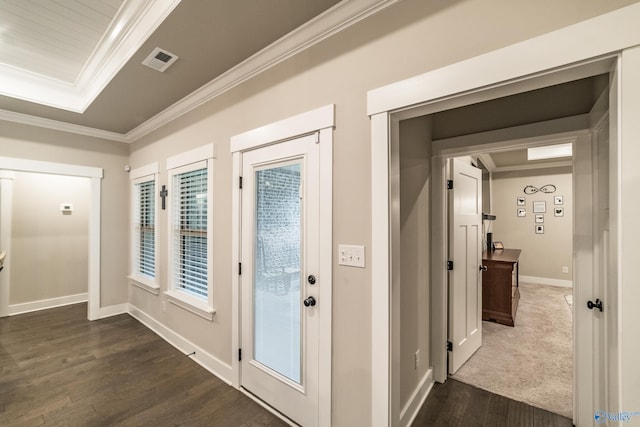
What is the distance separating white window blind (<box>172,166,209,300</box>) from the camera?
111 inches

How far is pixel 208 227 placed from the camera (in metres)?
2.65

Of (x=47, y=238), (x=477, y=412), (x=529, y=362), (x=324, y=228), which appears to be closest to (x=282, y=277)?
(x=324, y=228)

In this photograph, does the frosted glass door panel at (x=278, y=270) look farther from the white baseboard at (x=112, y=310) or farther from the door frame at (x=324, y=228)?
the white baseboard at (x=112, y=310)

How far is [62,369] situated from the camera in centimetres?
264

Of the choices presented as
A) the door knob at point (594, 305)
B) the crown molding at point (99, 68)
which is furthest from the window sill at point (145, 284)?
the door knob at point (594, 305)

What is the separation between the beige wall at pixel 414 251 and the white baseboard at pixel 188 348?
1.56 m

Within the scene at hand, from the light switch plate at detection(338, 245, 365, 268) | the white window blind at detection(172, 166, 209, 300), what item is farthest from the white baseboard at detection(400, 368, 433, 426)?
the white window blind at detection(172, 166, 209, 300)

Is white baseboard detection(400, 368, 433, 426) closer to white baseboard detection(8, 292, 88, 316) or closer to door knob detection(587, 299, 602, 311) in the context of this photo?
door knob detection(587, 299, 602, 311)

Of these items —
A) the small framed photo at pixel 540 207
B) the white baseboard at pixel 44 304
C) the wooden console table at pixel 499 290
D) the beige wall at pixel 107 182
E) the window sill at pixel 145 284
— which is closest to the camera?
the window sill at pixel 145 284

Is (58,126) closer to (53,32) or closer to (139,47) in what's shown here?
(53,32)

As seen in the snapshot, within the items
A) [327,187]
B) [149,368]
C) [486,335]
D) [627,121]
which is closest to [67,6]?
[327,187]

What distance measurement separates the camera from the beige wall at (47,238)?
13.8 feet

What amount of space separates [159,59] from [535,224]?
751cm

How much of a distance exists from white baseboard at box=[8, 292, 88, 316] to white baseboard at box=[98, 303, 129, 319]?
126 cm
